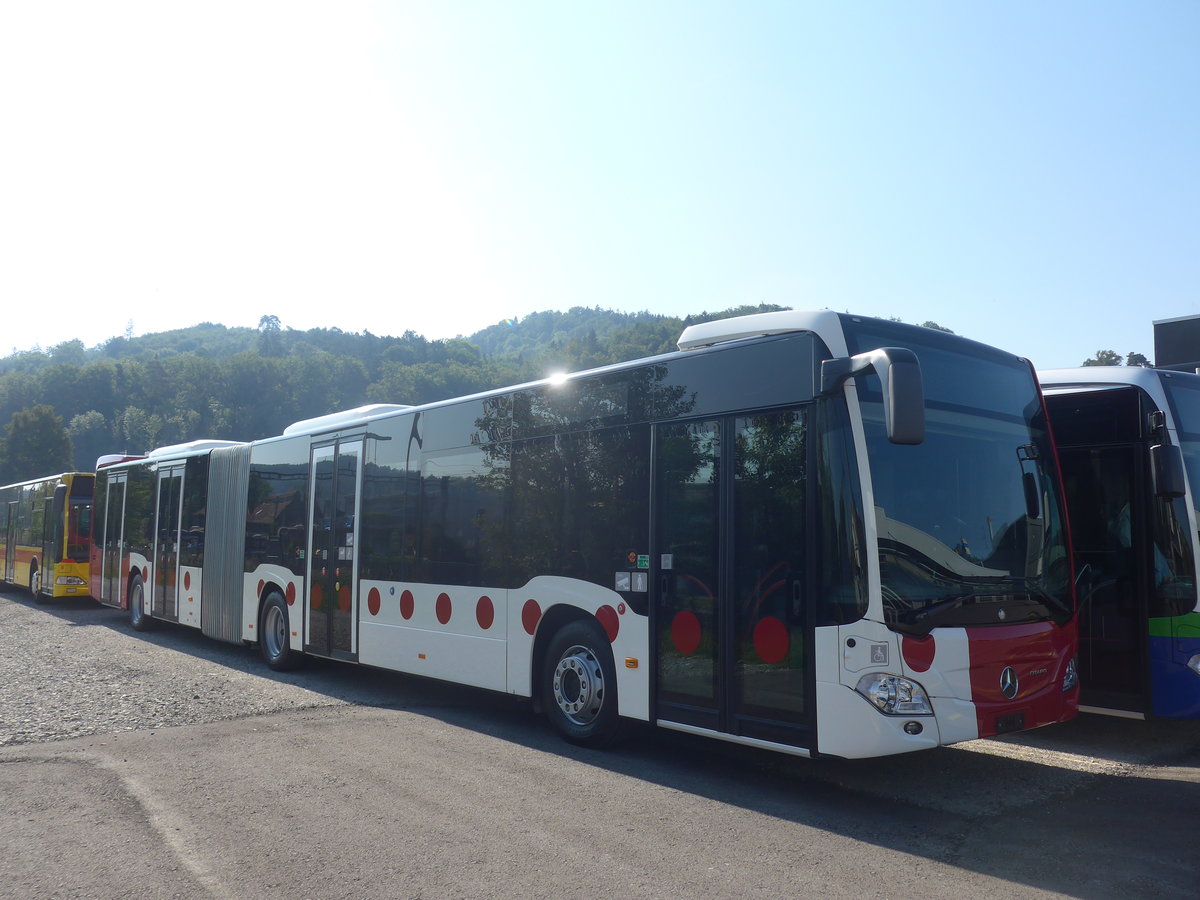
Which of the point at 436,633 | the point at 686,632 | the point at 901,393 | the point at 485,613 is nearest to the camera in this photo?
the point at 901,393

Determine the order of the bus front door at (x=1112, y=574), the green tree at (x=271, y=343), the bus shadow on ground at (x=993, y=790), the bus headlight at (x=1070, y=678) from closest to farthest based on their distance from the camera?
1. the bus shadow on ground at (x=993, y=790)
2. the bus headlight at (x=1070, y=678)
3. the bus front door at (x=1112, y=574)
4. the green tree at (x=271, y=343)

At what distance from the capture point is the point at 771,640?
6.30 m

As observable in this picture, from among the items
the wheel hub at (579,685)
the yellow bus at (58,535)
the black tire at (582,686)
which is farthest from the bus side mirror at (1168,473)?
the yellow bus at (58,535)

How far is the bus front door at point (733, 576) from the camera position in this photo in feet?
20.4

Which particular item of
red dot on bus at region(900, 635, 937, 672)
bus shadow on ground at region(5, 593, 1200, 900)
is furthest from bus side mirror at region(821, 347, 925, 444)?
bus shadow on ground at region(5, 593, 1200, 900)

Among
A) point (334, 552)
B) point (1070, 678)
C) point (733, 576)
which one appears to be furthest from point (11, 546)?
point (1070, 678)

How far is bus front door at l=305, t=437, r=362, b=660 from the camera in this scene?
437 inches

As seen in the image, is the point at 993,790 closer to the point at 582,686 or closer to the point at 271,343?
the point at 582,686

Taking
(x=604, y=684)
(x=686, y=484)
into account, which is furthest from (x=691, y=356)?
(x=604, y=684)

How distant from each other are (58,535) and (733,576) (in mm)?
21199

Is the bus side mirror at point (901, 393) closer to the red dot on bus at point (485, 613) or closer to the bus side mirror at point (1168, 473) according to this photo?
the bus side mirror at point (1168, 473)

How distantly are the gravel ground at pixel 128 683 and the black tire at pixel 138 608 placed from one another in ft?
0.79

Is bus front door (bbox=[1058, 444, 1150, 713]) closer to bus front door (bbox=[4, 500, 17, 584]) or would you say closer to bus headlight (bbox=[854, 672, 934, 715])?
bus headlight (bbox=[854, 672, 934, 715])

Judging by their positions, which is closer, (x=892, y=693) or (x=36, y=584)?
(x=892, y=693)
